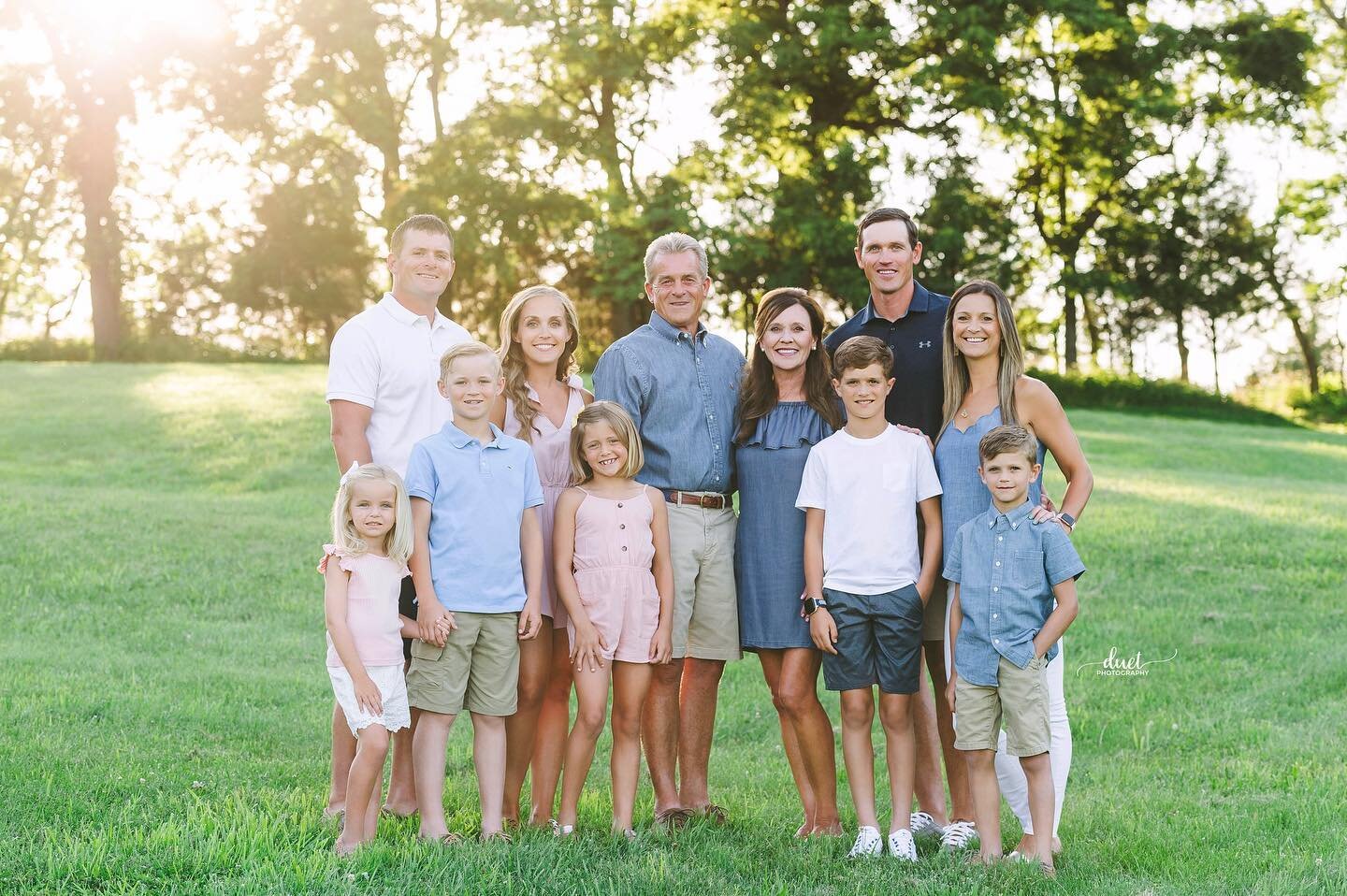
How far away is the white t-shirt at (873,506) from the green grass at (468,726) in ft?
3.52

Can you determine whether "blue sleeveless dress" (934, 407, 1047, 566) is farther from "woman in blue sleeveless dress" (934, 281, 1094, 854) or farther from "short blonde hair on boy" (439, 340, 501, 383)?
"short blonde hair on boy" (439, 340, 501, 383)

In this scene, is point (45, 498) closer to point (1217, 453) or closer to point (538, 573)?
point (538, 573)

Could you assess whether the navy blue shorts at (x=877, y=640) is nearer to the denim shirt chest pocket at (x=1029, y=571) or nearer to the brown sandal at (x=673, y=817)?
the denim shirt chest pocket at (x=1029, y=571)

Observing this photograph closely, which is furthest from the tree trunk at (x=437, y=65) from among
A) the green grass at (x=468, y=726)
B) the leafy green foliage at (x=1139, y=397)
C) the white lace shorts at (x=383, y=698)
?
the white lace shorts at (x=383, y=698)

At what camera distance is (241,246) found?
3969 cm

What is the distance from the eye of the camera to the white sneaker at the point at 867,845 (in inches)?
184

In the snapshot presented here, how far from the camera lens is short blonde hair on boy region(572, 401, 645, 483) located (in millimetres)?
4828

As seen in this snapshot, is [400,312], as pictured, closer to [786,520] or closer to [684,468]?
[684,468]

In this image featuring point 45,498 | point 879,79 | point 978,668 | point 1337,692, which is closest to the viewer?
point 978,668

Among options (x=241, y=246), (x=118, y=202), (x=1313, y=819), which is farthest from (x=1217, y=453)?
(x=118, y=202)

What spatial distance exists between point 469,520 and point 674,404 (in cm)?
106

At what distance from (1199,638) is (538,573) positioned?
555cm

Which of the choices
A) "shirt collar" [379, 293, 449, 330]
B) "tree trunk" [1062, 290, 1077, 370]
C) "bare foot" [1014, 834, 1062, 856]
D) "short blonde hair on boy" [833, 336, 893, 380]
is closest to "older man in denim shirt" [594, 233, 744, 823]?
"short blonde hair on boy" [833, 336, 893, 380]

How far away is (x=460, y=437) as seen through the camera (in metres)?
4.63
